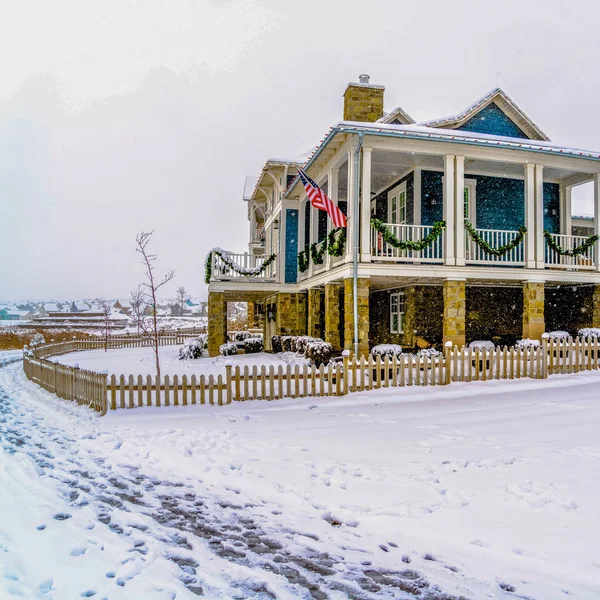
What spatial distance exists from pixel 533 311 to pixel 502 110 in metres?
7.40

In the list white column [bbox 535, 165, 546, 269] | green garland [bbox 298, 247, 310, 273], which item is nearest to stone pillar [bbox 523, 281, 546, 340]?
white column [bbox 535, 165, 546, 269]

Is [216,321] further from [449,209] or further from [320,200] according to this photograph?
[449,209]

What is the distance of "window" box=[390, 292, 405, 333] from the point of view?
2005 centimetres

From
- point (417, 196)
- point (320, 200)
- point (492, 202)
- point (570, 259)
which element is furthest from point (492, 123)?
point (320, 200)

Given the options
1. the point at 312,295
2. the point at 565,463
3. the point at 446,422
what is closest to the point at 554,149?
the point at 312,295

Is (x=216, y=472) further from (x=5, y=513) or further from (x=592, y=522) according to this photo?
(x=592, y=522)

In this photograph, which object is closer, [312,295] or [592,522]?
[592,522]

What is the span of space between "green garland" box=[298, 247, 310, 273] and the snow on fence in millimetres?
8448

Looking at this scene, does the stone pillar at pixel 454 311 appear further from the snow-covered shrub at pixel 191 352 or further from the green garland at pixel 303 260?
the snow-covered shrub at pixel 191 352

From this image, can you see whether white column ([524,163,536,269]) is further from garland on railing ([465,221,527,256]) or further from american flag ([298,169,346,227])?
american flag ([298,169,346,227])

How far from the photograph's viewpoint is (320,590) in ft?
13.0

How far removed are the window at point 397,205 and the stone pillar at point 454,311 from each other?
3.94m

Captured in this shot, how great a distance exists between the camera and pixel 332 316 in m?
17.1

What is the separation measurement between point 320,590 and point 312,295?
16464mm
